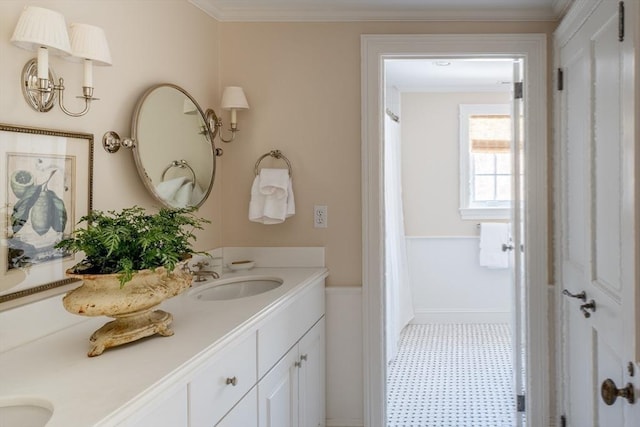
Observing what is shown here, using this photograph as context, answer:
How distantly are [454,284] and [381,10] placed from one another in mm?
2914

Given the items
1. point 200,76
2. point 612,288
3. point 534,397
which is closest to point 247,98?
point 200,76

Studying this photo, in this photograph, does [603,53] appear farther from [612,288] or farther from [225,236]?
[225,236]

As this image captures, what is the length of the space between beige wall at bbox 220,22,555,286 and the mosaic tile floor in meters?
1.00

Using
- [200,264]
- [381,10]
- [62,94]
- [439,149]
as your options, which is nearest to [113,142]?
[62,94]

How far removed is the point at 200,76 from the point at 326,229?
1006mm

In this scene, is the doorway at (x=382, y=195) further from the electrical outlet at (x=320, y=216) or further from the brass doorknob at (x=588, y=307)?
the brass doorknob at (x=588, y=307)

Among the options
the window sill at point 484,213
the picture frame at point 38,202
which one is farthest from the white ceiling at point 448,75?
the picture frame at point 38,202

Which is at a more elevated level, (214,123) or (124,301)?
(214,123)

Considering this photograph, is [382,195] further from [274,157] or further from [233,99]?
[233,99]

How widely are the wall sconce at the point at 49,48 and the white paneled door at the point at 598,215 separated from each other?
148cm

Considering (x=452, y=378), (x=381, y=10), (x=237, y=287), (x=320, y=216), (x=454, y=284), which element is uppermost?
(x=381, y=10)

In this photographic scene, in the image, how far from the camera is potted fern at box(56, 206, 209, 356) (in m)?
1.11

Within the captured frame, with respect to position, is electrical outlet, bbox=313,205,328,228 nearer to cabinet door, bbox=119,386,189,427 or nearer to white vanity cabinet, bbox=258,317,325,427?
white vanity cabinet, bbox=258,317,325,427

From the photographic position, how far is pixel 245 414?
1.46 meters
